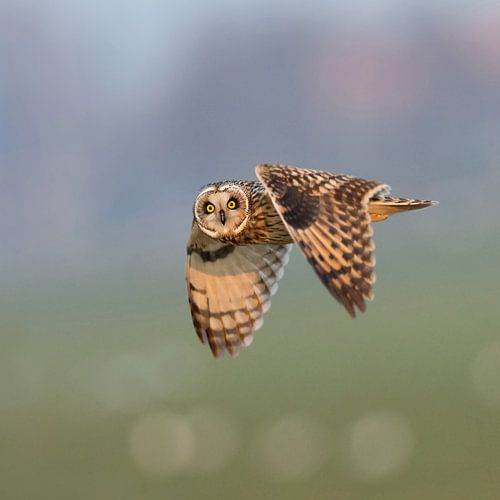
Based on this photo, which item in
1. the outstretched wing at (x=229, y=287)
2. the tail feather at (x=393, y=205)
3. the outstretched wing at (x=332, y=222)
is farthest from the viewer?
the outstretched wing at (x=229, y=287)

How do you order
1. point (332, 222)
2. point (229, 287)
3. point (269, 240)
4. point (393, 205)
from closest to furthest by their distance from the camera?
point (332, 222)
point (393, 205)
point (269, 240)
point (229, 287)

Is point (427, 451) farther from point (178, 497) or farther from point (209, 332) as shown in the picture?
point (209, 332)

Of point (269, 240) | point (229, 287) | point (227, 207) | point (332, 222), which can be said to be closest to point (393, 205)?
point (332, 222)

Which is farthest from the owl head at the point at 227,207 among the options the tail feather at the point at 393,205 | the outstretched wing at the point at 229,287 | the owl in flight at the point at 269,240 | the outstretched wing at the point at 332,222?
the tail feather at the point at 393,205

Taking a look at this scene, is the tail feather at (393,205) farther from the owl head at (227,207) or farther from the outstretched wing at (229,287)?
the outstretched wing at (229,287)

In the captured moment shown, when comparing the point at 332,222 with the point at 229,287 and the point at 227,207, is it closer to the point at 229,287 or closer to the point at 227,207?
the point at 227,207

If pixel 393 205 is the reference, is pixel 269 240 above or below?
below

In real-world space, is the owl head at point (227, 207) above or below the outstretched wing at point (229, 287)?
above

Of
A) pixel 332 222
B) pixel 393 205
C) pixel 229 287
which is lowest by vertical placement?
pixel 229 287

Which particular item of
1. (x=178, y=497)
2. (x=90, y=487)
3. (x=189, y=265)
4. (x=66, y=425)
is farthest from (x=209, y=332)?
(x=66, y=425)
